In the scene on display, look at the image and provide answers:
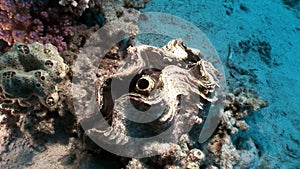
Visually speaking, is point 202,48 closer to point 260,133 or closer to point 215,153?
point 260,133

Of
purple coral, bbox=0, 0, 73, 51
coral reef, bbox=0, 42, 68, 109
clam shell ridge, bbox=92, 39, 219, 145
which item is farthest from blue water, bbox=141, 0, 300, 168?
coral reef, bbox=0, 42, 68, 109

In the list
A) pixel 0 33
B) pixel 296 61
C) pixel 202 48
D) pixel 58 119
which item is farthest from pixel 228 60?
pixel 0 33

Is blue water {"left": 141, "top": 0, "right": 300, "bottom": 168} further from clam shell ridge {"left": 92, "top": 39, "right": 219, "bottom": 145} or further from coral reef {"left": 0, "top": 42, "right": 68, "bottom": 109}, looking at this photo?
coral reef {"left": 0, "top": 42, "right": 68, "bottom": 109}


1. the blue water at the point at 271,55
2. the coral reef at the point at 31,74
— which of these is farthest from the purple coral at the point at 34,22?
the blue water at the point at 271,55

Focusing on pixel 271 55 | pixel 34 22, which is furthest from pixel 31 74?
pixel 271 55

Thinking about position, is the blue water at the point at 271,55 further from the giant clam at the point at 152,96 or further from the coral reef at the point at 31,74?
the coral reef at the point at 31,74

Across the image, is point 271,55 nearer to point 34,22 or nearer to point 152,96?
point 152,96
